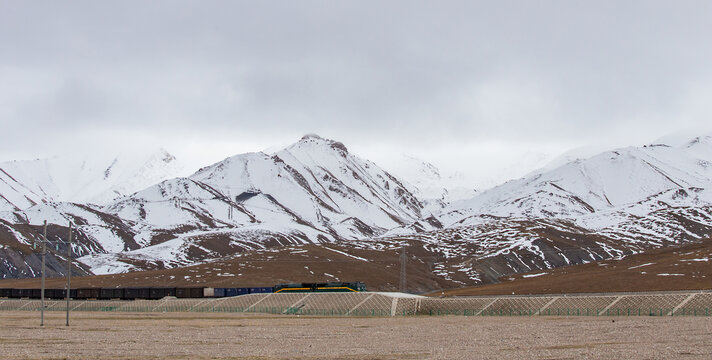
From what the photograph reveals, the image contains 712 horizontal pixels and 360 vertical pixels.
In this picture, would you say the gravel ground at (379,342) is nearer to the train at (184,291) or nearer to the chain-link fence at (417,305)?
the chain-link fence at (417,305)

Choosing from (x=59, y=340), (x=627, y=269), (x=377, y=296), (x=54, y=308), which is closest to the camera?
(x=59, y=340)

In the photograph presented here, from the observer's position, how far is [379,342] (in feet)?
197

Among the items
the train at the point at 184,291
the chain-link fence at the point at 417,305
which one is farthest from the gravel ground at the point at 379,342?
A: the train at the point at 184,291

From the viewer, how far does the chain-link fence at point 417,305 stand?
331ft

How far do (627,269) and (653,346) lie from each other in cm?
15155

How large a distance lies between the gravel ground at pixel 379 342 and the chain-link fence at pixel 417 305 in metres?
20.2

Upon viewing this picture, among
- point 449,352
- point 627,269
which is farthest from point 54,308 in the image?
point 627,269

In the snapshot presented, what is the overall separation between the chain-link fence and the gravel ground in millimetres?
20226

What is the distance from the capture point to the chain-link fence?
101 meters

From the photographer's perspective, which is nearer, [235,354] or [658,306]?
[235,354]

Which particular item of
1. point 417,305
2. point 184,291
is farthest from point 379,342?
point 184,291

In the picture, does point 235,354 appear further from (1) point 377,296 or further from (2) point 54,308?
(2) point 54,308

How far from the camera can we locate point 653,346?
52094 mm

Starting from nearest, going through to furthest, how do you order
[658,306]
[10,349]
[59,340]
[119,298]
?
[10,349] < [59,340] < [658,306] < [119,298]
